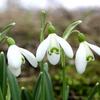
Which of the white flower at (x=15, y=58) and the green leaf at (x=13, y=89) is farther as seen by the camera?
the green leaf at (x=13, y=89)

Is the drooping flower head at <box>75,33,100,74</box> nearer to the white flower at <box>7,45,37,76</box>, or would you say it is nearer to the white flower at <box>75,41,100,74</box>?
the white flower at <box>75,41,100,74</box>

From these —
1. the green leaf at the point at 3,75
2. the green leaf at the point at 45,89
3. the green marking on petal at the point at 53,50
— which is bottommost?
the green leaf at the point at 45,89

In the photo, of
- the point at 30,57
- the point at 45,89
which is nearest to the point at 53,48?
the point at 30,57

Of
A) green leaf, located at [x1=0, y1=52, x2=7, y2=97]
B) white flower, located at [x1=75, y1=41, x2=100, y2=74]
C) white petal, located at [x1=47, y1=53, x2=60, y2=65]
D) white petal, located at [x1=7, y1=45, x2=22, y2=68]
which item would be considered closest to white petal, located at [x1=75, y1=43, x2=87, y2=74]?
white flower, located at [x1=75, y1=41, x2=100, y2=74]

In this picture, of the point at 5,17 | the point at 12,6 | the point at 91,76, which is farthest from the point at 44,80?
the point at 12,6

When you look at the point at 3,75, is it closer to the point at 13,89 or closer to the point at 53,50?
the point at 13,89

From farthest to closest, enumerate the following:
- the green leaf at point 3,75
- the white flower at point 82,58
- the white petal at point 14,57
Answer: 1. the green leaf at point 3,75
2. the white flower at point 82,58
3. the white petal at point 14,57

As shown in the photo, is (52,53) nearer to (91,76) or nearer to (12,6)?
(91,76)

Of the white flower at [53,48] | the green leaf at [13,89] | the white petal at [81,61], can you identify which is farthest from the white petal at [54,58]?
the green leaf at [13,89]

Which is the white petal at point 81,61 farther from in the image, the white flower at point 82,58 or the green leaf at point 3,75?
the green leaf at point 3,75
